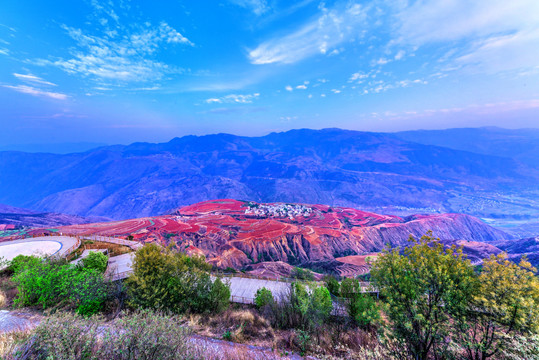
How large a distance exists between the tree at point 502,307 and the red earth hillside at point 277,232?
4578cm

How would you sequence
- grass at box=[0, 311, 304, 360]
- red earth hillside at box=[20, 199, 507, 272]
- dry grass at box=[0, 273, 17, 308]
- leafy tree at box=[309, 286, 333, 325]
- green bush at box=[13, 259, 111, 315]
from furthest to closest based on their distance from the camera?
red earth hillside at box=[20, 199, 507, 272]
leafy tree at box=[309, 286, 333, 325]
dry grass at box=[0, 273, 17, 308]
green bush at box=[13, 259, 111, 315]
grass at box=[0, 311, 304, 360]

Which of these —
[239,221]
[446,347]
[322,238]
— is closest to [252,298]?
[446,347]

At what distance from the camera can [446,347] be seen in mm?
8727

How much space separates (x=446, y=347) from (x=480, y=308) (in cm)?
212

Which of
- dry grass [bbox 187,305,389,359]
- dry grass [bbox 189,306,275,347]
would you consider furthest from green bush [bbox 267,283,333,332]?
dry grass [bbox 189,306,275,347]

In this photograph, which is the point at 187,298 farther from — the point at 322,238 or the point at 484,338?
the point at 322,238

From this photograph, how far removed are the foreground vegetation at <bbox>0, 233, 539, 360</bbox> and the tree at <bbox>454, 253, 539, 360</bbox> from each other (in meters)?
0.04

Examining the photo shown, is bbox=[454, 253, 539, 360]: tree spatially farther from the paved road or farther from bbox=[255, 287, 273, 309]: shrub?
the paved road

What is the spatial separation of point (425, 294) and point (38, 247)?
37167 mm

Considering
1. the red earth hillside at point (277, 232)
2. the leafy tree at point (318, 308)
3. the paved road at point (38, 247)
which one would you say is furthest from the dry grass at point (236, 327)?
the red earth hillside at point (277, 232)

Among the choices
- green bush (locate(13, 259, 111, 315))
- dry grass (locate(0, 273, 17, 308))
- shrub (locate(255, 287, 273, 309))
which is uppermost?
green bush (locate(13, 259, 111, 315))

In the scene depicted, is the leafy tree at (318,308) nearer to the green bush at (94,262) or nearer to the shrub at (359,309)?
the shrub at (359,309)

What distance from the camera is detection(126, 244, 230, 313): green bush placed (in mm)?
12875

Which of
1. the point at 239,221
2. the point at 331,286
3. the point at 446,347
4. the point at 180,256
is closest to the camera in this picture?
the point at 446,347
